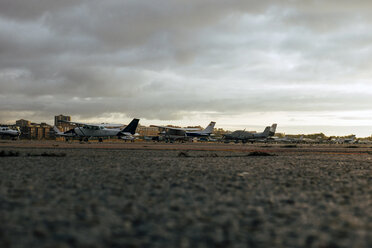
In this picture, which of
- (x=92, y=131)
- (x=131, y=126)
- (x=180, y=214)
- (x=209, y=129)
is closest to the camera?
(x=180, y=214)

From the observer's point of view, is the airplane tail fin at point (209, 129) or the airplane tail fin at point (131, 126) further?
the airplane tail fin at point (209, 129)

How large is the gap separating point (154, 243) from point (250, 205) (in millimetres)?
2411

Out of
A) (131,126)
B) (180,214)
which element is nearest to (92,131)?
(131,126)

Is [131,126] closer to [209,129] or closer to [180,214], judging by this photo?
[209,129]

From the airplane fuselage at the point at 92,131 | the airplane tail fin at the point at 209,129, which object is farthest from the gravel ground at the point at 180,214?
the airplane tail fin at the point at 209,129

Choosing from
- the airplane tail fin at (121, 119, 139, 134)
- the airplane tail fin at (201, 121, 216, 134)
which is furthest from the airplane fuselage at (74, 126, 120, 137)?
the airplane tail fin at (201, 121, 216, 134)

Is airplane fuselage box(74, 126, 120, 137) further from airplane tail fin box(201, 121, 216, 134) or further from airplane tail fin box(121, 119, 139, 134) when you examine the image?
airplane tail fin box(201, 121, 216, 134)

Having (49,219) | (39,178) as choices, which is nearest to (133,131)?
(39,178)

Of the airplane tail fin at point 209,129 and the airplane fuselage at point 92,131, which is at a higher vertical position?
the airplane tail fin at point 209,129

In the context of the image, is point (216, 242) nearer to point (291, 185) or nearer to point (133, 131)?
point (291, 185)

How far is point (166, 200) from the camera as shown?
5430mm

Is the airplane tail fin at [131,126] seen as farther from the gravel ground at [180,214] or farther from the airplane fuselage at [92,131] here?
the gravel ground at [180,214]

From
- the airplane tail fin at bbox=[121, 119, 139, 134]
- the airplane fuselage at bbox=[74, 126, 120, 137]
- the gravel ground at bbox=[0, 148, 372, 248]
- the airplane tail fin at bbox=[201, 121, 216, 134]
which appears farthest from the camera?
the airplane tail fin at bbox=[201, 121, 216, 134]

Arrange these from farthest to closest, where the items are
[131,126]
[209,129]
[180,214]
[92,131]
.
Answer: [209,129] < [131,126] < [92,131] < [180,214]
